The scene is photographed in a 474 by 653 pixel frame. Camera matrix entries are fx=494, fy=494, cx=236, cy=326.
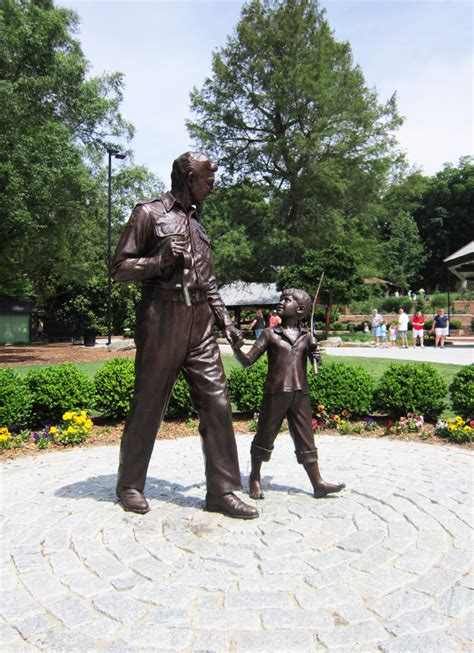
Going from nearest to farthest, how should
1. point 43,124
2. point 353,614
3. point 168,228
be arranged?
point 353,614, point 168,228, point 43,124

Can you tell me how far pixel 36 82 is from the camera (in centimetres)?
1642

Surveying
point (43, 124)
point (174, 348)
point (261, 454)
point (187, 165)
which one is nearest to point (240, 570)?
point (261, 454)

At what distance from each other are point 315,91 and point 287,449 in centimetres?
2657

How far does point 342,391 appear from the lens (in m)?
7.66

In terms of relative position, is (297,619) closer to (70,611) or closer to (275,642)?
(275,642)

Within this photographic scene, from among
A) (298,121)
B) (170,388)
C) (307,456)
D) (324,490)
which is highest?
(298,121)

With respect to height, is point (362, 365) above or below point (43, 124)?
below

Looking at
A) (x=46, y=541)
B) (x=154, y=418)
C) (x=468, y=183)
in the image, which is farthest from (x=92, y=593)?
(x=468, y=183)

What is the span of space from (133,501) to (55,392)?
161 inches

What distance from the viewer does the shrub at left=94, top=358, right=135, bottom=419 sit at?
7617 mm

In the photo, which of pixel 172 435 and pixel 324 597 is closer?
pixel 324 597

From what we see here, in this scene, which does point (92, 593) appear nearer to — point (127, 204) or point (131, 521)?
point (131, 521)

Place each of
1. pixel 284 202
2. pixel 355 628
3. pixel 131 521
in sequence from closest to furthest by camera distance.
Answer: pixel 355 628, pixel 131 521, pixel 284 202

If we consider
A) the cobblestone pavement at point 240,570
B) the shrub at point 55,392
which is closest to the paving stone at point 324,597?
the cobblestone pavement at point 240,570
